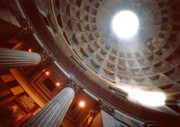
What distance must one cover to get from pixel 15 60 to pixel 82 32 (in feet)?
32.7

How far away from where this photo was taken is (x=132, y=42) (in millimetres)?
19438

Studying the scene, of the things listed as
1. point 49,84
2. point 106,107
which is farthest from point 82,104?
point 49,84

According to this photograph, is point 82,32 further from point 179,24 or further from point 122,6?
point 179,24

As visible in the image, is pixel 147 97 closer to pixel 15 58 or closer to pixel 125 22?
pixel 125 22

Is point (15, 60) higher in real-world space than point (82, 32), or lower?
lower

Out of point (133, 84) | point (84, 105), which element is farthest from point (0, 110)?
point (133, 84)

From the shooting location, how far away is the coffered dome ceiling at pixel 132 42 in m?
16.0

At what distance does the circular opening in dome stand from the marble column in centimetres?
1281

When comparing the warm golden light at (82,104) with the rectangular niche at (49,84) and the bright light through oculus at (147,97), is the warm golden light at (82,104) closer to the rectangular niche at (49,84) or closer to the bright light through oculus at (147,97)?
the rectangular niche at (49,84)

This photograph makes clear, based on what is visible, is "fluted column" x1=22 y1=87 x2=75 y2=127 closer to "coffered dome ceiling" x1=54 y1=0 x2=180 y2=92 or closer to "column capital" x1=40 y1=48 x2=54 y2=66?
"column capital" x1=40 y1=48 x2=54 y2=66

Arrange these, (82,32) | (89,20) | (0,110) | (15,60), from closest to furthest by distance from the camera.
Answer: (15,60) < (0,110) < (82,32) < (89,20)

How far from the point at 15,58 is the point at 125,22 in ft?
53.3

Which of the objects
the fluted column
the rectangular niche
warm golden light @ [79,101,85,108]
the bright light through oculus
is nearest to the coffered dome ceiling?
the bright light through oculus

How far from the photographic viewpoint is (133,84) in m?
16.5
